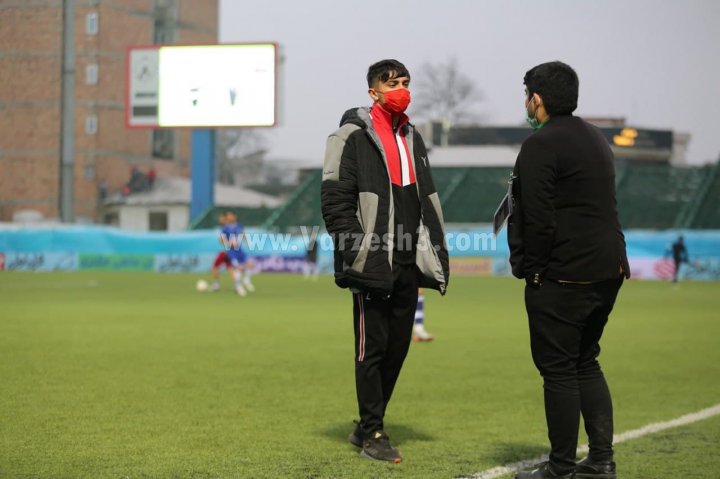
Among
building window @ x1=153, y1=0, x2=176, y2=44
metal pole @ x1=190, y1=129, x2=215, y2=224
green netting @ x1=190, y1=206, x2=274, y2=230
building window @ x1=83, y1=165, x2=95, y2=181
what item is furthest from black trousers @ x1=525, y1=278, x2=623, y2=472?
building window @ x1=83, y1=165, x2=95, y2=181

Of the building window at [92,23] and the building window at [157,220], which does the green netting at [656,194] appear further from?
the building window at [157,220]

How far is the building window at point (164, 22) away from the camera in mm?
49312

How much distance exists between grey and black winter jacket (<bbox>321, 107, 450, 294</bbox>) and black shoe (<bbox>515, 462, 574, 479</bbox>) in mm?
1192

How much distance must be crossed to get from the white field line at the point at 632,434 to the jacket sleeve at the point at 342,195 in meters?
1.37

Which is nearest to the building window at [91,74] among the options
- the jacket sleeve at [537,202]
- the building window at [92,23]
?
the building window at [92,23]

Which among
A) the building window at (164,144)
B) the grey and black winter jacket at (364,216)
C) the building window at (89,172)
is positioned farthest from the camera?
the building window at (164,144)

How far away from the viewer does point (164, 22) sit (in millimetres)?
50344

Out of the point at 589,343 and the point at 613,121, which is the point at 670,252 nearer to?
the point at 589,343

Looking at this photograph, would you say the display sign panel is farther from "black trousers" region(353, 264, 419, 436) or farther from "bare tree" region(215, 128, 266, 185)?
"bare tree" region(215, 128, 266, 185)

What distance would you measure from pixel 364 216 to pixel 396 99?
0.71m

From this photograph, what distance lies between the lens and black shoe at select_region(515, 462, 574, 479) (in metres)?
5.25

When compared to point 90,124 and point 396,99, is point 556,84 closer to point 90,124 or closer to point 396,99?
point 396,99

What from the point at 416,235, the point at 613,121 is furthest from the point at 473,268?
the point at 613,121

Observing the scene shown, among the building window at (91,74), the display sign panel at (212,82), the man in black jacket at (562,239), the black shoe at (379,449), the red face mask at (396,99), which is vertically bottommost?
the black shoe at (379,449)
